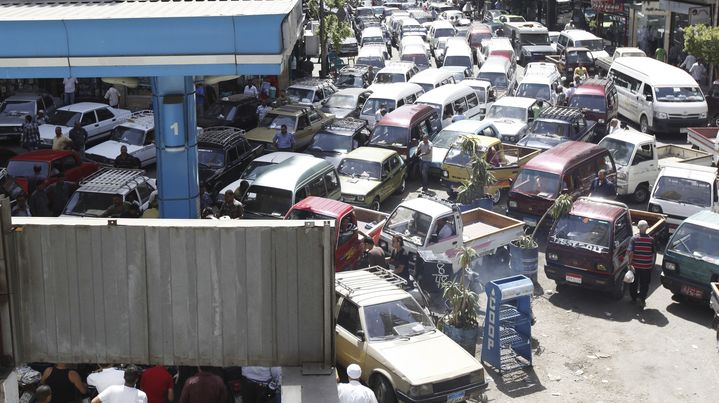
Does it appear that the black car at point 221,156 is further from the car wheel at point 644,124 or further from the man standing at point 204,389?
the car wheel at point 644,124

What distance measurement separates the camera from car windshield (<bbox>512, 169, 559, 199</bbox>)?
64.9 feet

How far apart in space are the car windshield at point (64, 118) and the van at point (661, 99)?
17848 mm

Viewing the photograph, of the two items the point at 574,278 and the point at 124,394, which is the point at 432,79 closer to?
the point at 574,278

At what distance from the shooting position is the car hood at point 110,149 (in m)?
23.1

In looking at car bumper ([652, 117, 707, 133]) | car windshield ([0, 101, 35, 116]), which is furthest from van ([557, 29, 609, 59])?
car windshield ([0, 101, 35, 116])

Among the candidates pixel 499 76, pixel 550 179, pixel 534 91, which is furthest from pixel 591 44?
pixel 550 179

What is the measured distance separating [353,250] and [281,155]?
437 centimetres

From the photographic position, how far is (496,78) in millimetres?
34000

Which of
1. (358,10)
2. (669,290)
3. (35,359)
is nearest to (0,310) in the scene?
(35,359)

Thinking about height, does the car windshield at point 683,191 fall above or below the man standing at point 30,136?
below

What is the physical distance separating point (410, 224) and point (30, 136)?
1189 centimetres

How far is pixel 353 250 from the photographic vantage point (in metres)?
16.9

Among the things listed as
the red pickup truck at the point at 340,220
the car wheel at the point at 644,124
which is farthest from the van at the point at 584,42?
the red pickup truck at the point at 340,220

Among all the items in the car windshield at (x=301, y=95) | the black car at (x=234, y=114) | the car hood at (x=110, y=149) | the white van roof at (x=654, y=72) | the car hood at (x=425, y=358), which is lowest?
the car hood at (x=425, y=358)
